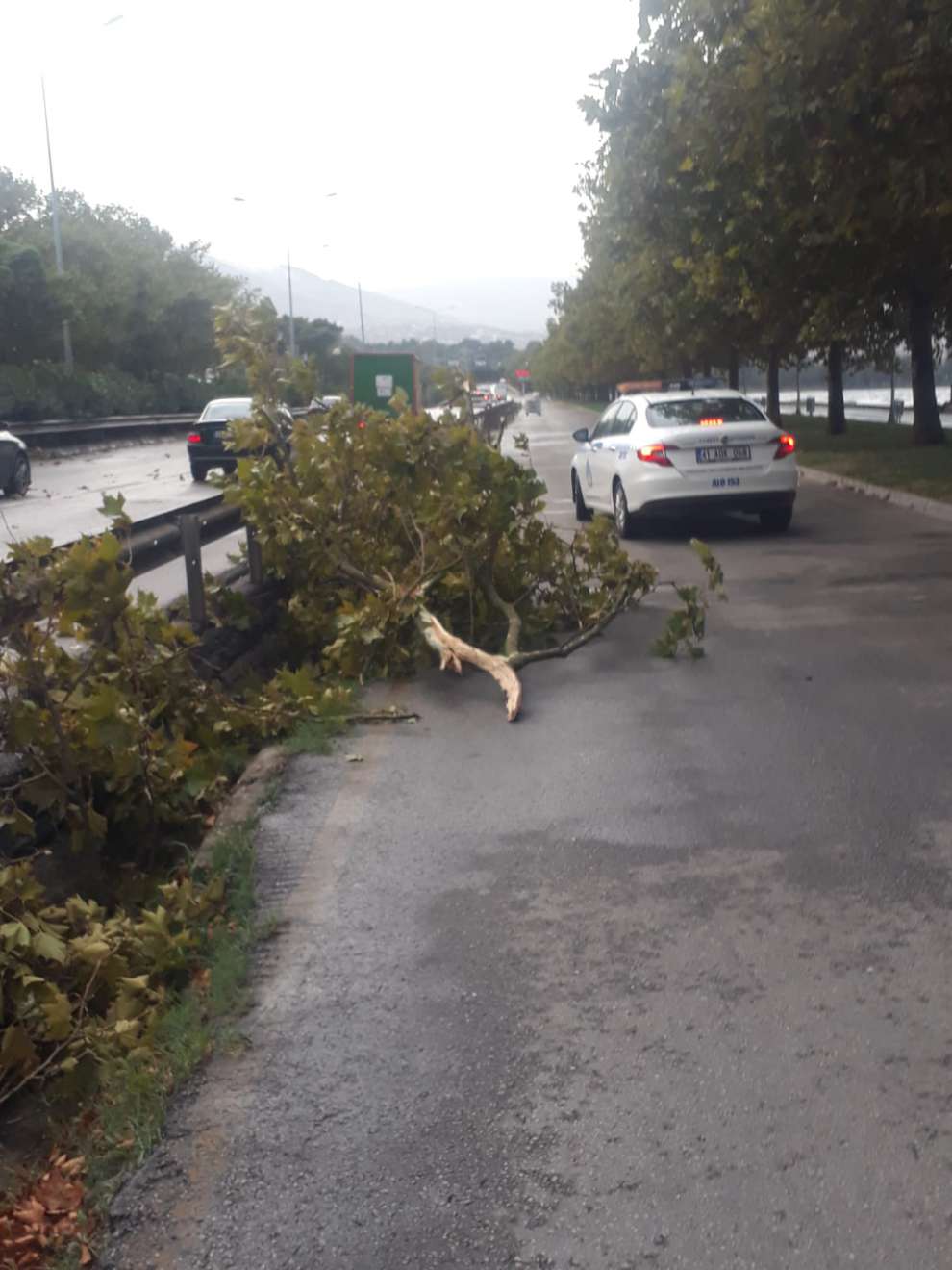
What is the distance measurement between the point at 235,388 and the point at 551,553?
53.2m

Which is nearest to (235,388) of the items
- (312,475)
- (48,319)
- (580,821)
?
(48,319)

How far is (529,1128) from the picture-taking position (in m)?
3.98

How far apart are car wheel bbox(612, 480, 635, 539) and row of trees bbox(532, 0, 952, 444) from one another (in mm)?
3993

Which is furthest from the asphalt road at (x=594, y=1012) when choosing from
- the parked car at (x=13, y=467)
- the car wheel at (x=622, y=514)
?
the parked car at (x=13, y=467)

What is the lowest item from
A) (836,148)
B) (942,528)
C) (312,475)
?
(942,528)

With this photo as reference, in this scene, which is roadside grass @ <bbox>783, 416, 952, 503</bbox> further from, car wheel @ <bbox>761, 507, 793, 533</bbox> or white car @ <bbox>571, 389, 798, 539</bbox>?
white car @ <bbox>571, 389, 798, 539</bbox>

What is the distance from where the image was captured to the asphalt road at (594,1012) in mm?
3549

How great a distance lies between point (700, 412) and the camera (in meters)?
18.0

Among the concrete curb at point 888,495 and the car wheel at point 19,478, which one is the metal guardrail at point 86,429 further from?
the concrete curb at point 888,495

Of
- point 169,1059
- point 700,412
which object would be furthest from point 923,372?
point 169,1059

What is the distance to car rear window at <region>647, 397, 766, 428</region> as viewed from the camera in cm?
1778

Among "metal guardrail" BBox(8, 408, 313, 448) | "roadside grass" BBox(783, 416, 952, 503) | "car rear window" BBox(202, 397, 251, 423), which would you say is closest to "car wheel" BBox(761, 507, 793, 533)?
"roadside grass" BBox(783, 416, 952, 503)

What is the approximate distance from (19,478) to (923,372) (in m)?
17.8

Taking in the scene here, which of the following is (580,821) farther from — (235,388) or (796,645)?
(235,388)
